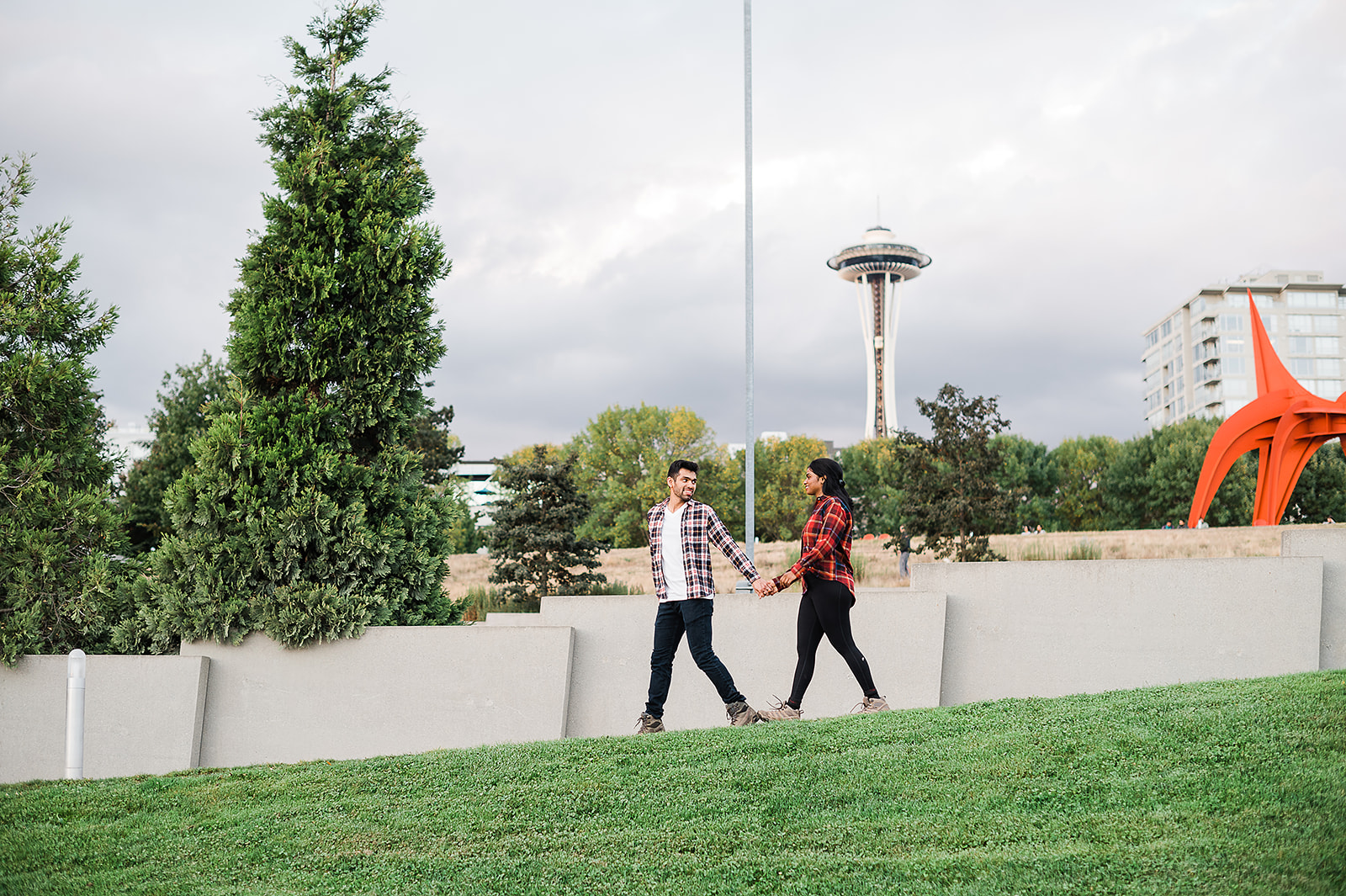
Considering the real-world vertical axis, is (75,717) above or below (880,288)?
below

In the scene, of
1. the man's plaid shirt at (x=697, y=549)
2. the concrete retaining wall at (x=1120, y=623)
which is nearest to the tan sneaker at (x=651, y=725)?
the man's plaid shirt at (x=697, y=549)

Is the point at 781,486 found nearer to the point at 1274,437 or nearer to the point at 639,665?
the point at 1274,437

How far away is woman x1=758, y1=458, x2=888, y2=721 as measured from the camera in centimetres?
666

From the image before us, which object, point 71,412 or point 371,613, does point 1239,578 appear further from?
point 71,412

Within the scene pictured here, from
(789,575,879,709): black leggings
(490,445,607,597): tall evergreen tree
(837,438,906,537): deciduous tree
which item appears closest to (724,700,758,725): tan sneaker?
(789,575,879,709): black leggings

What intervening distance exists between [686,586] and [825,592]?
37.2 inches

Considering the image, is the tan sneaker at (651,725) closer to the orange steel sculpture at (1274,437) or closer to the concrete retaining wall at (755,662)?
the concrete retaining wall at (755,662)

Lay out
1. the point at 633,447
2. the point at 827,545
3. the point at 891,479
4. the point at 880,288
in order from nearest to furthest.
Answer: the point at 827,545 < the point at 891,479 < the point at 633,447 < the point at 880,288

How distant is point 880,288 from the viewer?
5285 inches

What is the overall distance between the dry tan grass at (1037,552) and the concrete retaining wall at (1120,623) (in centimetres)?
172

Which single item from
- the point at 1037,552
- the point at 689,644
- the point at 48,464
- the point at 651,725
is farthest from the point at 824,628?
the point at 1037,552

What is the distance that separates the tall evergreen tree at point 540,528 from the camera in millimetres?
17703

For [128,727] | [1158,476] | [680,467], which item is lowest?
[128,727]

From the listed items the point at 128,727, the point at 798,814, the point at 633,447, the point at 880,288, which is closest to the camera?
the point at 798,814
